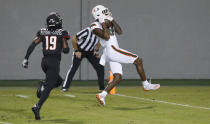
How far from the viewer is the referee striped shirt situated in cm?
1524

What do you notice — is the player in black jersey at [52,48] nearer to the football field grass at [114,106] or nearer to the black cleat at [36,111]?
the black cleat at [36,111]

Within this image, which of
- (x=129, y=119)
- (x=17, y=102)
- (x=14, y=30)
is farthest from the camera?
(x=14, y=30)

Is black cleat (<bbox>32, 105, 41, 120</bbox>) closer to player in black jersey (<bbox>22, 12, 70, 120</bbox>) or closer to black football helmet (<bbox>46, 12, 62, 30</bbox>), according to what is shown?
player in black jersey (<bbox>22, 12, 70, 120</bbox>)

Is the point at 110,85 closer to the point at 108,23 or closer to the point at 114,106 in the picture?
Result: the point at 114,106

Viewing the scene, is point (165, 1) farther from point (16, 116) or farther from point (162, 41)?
point (16, 116)

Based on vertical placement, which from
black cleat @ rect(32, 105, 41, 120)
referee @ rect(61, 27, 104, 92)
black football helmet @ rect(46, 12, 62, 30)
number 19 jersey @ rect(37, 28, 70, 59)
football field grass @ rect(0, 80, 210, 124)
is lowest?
football field grass @ rect(0, 80, 210, 124)

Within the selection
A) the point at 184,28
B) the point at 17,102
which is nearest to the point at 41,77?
the point at 184,28

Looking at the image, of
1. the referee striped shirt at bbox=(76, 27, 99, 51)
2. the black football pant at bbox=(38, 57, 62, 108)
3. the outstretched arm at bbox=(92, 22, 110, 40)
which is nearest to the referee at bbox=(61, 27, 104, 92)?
the referee striped shirt at bbox=(76, 27, 99, 51)

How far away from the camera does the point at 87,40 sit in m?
15.4

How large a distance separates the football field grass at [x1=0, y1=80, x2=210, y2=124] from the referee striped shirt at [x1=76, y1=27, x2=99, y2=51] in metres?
1.22

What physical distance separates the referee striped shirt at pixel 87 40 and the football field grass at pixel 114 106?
3.99ft

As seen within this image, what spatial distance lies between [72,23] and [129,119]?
1038cm

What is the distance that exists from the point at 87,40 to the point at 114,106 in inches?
129

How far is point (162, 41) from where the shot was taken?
2105cm
